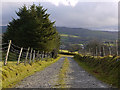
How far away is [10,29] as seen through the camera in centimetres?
3819

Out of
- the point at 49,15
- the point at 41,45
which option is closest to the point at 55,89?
the point at 41,45

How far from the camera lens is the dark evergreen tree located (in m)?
33.7

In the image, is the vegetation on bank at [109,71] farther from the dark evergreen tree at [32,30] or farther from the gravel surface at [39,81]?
the dark evergreen tree at [32,30]

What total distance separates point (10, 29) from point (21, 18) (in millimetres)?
4131

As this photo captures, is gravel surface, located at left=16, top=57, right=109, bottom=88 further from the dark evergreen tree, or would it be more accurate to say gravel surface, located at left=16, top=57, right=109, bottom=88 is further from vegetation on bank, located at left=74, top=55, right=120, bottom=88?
the dark evergreen tree

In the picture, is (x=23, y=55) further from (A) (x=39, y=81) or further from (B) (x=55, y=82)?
(B) (x=55, y=82)

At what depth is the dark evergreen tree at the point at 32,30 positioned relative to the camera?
110 ft

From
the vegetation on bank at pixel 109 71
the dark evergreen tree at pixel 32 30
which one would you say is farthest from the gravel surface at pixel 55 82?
the dark evergreen tree at pixel 32 30

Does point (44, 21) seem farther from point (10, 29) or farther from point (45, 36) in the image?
point (10, 29)

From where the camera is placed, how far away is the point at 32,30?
3378cm

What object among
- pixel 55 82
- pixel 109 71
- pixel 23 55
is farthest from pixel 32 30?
pixel 55 82

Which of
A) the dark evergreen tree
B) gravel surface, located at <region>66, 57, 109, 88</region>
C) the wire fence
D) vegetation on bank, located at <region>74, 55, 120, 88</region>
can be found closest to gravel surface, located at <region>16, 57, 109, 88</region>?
gravel surface, located at <region>66, 57, 109, 88</region>

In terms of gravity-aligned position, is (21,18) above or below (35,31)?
above

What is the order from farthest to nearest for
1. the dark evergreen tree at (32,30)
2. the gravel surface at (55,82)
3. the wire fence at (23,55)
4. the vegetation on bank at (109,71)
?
1. the dark evergreen tree at (32,30)
2. the wire fence at (23,55)
3. the vegetation on bank at (109,71)
4. the gravel surface at (55,82)
